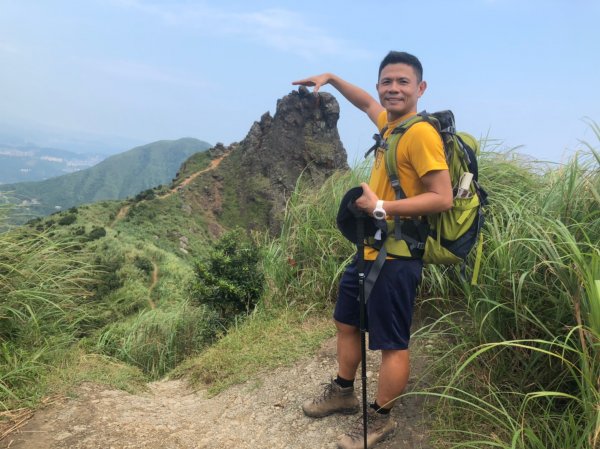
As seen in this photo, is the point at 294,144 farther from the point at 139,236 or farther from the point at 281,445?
the point at 281,445

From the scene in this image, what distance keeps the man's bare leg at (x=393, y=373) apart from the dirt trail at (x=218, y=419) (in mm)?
294

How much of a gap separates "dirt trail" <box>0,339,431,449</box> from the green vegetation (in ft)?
0.57

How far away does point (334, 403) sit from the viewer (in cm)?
282

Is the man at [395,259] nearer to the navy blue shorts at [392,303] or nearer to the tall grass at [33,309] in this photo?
the navy blue shorts at [392,303]

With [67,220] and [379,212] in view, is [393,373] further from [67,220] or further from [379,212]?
[67,220]

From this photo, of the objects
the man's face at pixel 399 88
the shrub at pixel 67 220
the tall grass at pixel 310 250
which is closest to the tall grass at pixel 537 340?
the man's face at pixel 399 88

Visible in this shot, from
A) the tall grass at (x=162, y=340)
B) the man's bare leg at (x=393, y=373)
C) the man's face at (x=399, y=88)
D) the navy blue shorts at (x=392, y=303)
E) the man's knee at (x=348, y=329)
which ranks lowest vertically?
the tall grass at (x=162, y=340)

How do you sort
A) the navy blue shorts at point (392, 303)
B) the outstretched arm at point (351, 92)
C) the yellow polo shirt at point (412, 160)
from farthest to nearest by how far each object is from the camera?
the outstretched arm at point (351, 92)
the navy blue shorts at point (392, 303)
the yellow polo shirt at point (412, 160)

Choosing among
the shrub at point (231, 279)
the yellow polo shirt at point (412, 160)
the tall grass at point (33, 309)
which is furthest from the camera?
the shrub at point (231, 279)

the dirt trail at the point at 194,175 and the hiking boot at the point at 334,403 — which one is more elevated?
the dirt trail at the point at 194,175

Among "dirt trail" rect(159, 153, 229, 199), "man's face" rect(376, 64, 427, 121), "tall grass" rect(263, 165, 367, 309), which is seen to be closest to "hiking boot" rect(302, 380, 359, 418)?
"tall grass" rect(263, 165, 367, 309)

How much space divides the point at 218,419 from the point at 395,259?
1.74m

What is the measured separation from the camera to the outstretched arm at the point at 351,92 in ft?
9.87

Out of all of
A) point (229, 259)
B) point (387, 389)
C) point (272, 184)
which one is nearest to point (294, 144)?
point (272, 184)
